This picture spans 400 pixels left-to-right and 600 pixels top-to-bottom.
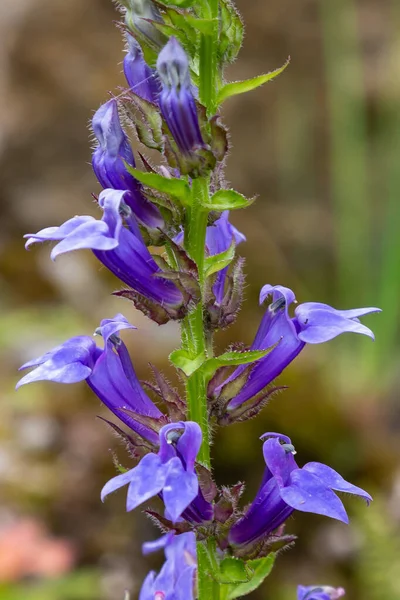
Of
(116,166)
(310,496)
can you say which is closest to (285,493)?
(310,496)

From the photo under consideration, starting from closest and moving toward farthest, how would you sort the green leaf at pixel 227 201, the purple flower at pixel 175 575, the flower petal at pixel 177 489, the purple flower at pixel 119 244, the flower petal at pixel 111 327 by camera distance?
the flower petal at pixel 177 489, the purple flower at pixel 119 244, the green leaf at pixel 227 201, the flower petal at pixel 111 327, the purple flower at pixel 175 575

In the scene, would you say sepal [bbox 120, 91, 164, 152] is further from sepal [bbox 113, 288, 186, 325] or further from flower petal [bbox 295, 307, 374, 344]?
flower petal [bbox 295, 307, 374, 344]

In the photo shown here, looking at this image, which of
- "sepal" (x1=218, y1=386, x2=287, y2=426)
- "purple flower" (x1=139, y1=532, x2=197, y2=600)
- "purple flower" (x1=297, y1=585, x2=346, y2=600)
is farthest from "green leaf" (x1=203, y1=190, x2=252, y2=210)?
"purple flower" (x1=297, y1=585, x2=346, y2=600)

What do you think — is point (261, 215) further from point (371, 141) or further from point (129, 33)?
point (129, 33)

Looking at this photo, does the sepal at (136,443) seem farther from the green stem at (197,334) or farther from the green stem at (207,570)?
the green stem at (207,570)

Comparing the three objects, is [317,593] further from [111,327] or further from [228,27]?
[228,27]

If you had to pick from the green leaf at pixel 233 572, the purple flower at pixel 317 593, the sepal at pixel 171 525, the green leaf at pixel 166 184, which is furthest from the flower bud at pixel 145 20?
the purple flower at pixel 317 593
